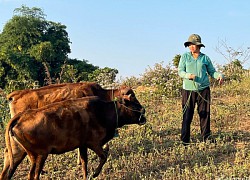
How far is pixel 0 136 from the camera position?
923 centimetres

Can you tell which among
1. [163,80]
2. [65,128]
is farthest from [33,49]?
[65,128]

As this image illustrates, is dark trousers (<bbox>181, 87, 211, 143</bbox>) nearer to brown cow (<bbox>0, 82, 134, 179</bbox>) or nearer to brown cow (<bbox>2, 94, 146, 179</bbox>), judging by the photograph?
brown cow (<bbox>0, 82, 134, 179</bbox>)

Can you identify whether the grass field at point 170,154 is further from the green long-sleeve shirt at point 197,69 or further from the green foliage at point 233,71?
the green foliage at point 233,71

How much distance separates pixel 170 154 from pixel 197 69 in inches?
73.9

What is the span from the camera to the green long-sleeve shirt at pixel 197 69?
7.82 metres

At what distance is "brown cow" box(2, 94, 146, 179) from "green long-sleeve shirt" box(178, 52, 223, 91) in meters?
1.60

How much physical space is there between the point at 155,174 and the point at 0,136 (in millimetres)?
4590

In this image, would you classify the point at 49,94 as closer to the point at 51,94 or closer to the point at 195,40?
the point at 51,94

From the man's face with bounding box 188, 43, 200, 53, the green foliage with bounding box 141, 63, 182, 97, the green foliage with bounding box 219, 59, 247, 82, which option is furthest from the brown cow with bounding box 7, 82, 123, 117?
the green foliage with bounding box 219, 59, 247, 82

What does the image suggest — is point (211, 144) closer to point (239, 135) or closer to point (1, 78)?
point (239, 135)

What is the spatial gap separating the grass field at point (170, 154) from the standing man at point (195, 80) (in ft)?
1.83

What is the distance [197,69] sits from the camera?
7.83m

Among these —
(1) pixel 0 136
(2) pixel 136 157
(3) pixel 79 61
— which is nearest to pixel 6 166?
(2) pixel 136 157

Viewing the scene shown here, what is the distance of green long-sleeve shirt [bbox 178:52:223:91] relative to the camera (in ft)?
25.7
